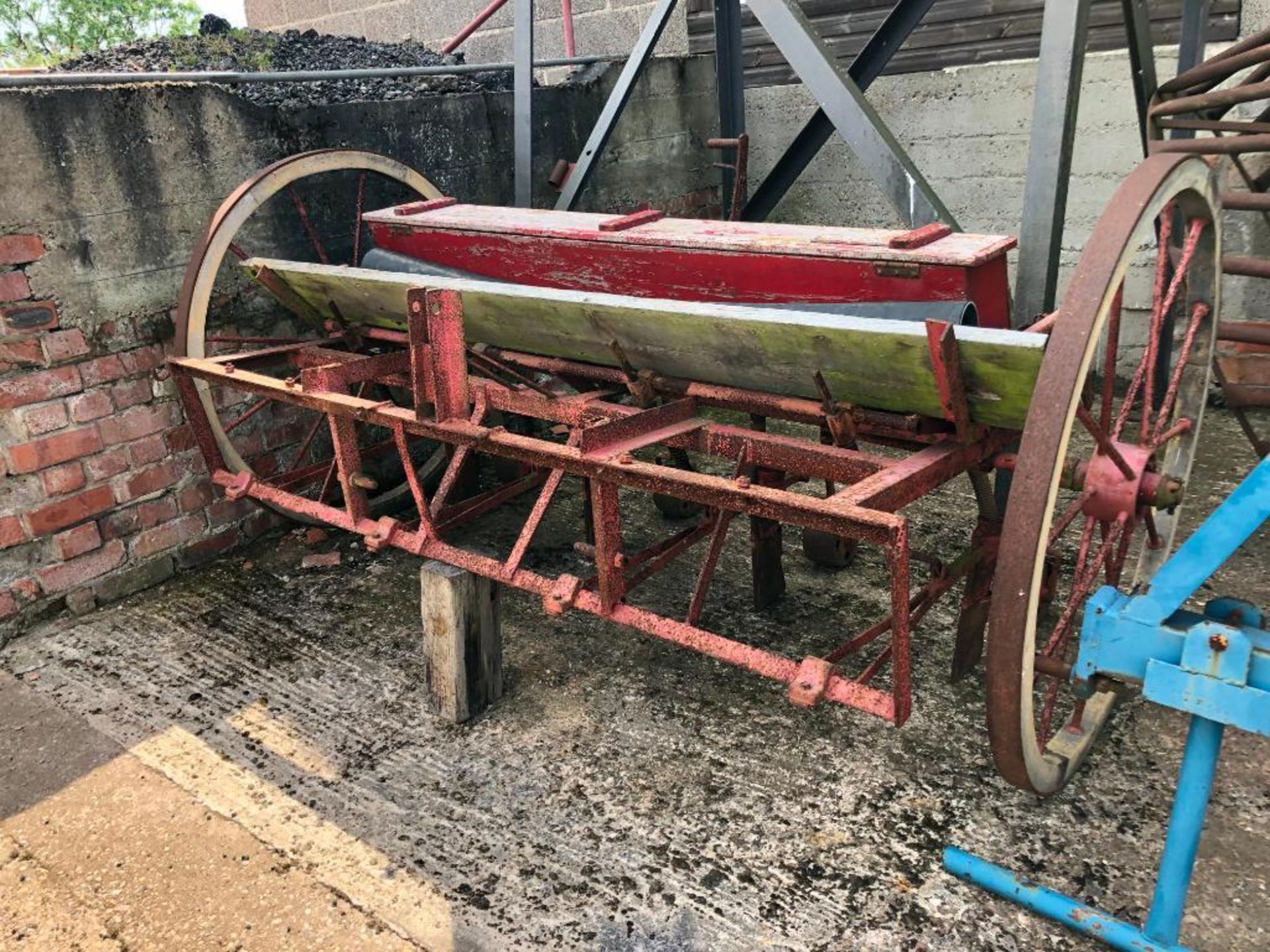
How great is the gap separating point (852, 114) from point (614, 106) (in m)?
1.31

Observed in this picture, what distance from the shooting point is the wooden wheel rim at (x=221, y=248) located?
3334 millimetres

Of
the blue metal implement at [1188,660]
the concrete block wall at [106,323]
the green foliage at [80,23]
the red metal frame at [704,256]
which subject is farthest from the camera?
the green foliage at [80,23]

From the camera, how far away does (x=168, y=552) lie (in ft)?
12.3

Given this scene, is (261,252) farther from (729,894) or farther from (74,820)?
(729,894)

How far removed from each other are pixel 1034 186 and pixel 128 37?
15591 millimetres

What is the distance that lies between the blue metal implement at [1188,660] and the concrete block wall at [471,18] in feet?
16.9

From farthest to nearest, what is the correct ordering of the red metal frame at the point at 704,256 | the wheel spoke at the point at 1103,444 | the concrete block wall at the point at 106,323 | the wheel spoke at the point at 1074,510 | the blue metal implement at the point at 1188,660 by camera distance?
1. the concrete block wall at the point at 106,323
2. the red metal frame at the point at 704,256
3. the wheel spoke at the point at 1074,510
4. the wheel spoke at the point at 1103,444
5. the blue metal implement at the point at 1188,660

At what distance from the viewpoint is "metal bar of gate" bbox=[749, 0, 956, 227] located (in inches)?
127

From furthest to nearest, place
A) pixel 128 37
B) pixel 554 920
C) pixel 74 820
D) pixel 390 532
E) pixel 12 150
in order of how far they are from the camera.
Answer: pixel 128 37 < pixel 12 150 < pixel 390 532 < pixel 74 820 < pixel 554 920

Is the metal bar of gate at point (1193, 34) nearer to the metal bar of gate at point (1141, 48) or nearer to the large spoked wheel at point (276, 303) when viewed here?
the metal bar of gate at point (1141, 48)

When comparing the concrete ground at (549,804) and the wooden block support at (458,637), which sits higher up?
the wooden block support at (458,637)

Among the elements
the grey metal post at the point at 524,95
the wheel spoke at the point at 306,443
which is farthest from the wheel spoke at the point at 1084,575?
the grey metal post at the point at 524,95

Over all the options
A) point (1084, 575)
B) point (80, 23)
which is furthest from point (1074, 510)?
point (80, 23)

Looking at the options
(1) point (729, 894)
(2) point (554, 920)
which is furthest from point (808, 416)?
(2) point (554, 920)
